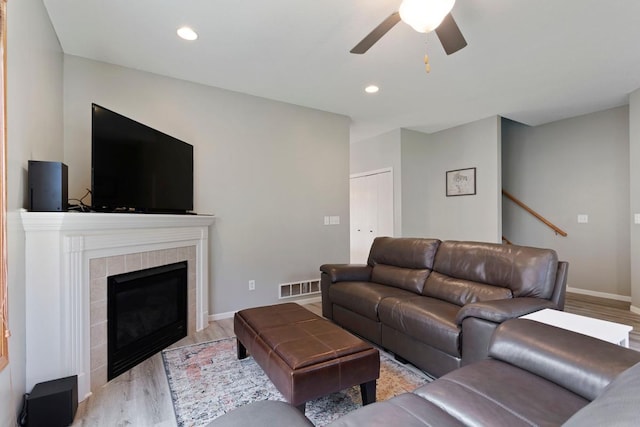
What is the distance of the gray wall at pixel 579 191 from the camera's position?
13.6 ft

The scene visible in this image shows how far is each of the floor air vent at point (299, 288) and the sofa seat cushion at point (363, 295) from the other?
3.03 feet

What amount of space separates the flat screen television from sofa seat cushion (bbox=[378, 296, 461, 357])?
2.14 metres

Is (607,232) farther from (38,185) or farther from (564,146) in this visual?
(38,185)

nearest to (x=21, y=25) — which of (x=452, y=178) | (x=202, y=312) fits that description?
(x=202, y=312)

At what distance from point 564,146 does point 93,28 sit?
5.93 metres

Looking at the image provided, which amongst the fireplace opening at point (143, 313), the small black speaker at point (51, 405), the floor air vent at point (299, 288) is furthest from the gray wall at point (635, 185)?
the small black speaker at point (51, 405)

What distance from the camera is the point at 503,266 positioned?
7.48 feet

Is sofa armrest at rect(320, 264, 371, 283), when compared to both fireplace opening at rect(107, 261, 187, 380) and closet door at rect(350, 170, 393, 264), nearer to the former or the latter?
fireplace opening at rect(107, 261, 187, 380)

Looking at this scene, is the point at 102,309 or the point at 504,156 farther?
the point at 504,156

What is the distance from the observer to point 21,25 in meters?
1.70

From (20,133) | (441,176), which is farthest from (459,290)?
(441,176)

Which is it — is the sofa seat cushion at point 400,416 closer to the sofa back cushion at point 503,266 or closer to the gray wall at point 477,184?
the sofa back cushion at point 503,266

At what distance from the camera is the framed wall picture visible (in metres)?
4.66

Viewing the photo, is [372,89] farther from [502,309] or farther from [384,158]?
[502,309]
